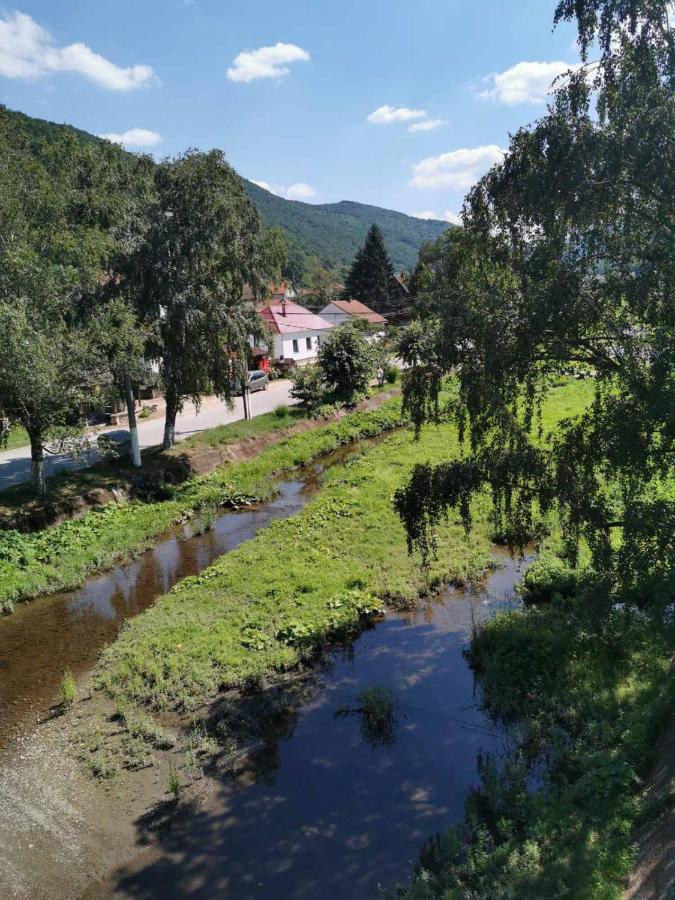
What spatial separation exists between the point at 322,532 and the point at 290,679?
259 inches

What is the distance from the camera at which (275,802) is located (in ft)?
28.2

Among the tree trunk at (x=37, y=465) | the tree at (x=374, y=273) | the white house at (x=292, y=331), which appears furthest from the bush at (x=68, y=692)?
the tree at (x=374, y=273)

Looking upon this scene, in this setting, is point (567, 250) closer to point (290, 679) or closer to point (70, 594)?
point (290, 679)

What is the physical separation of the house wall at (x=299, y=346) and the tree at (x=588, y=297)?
3884 cm

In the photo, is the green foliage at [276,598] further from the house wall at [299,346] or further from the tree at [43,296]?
the house wall at [299,346]

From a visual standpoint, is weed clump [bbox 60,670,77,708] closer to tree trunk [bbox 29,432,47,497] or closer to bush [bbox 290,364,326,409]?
tree trunk [bbox 29,432,47,497]

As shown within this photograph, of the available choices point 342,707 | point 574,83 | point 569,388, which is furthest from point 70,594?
point 569,388

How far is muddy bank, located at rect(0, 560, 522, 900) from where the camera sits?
746 centimetres

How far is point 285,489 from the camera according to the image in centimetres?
2345

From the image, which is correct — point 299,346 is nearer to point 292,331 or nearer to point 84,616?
point 292,331

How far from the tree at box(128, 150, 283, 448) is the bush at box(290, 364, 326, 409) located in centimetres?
803

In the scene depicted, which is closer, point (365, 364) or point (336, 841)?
point (336, 841)

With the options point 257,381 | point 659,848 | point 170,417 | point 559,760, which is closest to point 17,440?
point 170,417

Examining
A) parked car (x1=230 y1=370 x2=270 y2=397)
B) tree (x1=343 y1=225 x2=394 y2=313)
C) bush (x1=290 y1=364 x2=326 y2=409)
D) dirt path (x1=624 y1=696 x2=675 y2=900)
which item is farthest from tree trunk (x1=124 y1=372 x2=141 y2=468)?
tree (x1=343 y1=225 x2=394 y2=313)
